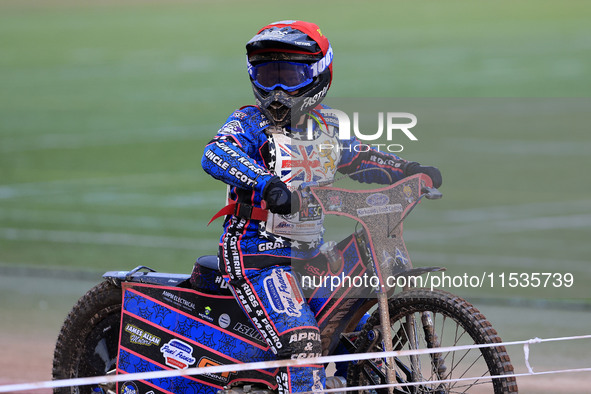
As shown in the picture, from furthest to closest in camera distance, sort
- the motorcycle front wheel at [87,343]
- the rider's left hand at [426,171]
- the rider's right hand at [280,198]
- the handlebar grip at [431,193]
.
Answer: the motorcycle front wheel at [87,343]
the rider's left hand at [426,171]
the handlebar grip at [431,193]
the rider's right hand at [280,198]

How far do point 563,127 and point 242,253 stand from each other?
38.8ft

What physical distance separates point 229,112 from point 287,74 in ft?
40.0

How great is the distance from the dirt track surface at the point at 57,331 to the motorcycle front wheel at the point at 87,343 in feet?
3.14

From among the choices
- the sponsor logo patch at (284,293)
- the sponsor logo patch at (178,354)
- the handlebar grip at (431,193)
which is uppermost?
the handlebar grip at (431,193)

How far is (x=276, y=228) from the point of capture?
4.87 metres

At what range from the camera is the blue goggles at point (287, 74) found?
16.1 feet

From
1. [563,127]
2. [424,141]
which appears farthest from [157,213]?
[563,127]

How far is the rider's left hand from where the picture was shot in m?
4.82

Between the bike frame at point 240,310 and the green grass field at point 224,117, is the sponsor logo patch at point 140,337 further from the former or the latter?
the green grass field at point 224,117

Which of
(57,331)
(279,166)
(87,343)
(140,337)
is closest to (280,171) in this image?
(279,166)

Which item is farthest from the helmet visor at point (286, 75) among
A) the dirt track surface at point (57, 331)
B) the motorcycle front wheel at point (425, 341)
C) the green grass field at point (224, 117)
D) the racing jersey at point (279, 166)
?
the green grass field at point (224, 117)

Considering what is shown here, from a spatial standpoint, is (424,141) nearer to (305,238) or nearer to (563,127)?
(563,127)

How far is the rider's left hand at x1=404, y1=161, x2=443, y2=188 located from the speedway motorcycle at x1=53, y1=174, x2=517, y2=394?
0.06m

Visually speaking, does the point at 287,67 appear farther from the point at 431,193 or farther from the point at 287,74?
the point at 431,193
